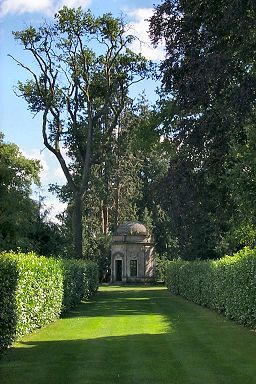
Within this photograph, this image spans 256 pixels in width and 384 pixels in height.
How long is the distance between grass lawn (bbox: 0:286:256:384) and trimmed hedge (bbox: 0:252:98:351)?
0.40 m

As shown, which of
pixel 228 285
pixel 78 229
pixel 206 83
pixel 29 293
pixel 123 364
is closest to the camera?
pixel 123 364

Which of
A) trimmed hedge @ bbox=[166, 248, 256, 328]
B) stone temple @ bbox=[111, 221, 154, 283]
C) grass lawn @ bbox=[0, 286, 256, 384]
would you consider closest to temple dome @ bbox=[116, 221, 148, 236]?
stone temple @ bbox=[111, 221, 154, 283]

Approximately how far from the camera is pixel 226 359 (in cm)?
993

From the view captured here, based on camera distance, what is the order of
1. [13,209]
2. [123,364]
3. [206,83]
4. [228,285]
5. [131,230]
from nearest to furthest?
[123,364] < [206,83] < [228,285] < [13,209] < [131,230]

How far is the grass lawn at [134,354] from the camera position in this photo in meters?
8.41

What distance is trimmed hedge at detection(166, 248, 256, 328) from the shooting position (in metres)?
15.1

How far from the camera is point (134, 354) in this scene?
10.5m

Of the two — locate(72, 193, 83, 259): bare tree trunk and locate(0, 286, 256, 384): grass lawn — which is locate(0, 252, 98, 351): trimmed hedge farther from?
locate(72, 193, 83, 259): bare tree trunk

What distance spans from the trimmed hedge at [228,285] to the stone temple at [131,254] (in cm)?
2598

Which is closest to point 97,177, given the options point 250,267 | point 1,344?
point 250,267

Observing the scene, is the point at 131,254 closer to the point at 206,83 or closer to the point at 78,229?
the point at 78,229

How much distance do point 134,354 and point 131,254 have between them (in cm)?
4568

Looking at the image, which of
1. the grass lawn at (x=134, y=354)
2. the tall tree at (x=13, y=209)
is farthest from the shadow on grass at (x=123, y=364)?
the tall tree at (x=13, y=209)

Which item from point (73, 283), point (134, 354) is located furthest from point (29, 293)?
point (73, 283)
